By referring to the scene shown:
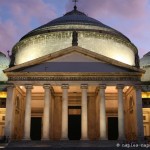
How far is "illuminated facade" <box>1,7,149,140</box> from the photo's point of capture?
3603cm

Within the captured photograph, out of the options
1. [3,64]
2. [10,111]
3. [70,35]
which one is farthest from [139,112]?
[3,64]

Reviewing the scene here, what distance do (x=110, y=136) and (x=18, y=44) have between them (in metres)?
18.0

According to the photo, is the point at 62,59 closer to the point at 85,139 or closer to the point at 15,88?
the point at 15,88

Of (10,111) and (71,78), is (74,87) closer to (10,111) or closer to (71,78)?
(71,78)

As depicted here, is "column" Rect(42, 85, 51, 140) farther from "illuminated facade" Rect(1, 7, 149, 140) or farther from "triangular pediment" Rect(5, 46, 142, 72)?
"triangular pediment" Rect(5, 46, 142, 72)

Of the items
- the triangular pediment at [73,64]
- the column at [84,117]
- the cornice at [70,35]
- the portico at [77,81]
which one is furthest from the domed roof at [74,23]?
the column at [84,117]

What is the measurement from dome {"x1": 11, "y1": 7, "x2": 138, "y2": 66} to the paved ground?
13.8 meters

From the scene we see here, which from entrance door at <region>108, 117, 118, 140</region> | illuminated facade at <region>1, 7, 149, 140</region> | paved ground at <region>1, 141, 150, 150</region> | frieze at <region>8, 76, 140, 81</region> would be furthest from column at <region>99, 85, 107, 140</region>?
entrance door at <region>108, 117, 118, 140</region>

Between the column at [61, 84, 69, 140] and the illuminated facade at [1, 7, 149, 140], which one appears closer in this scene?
the column at [61, 84, 69, 140]

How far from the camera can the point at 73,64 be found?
122ft

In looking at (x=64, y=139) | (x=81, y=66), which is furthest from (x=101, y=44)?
(x=64, y=139)

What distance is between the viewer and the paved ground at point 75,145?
3038 cm

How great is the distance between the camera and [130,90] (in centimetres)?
3850

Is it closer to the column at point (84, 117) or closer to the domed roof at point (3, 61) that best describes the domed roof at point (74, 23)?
the domed roof at point (3, 61)
